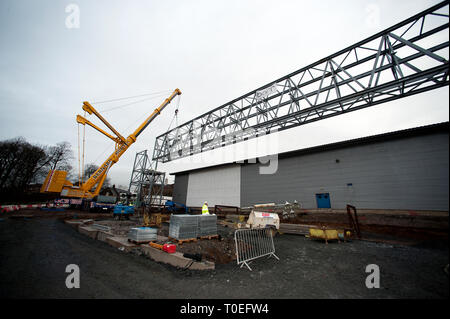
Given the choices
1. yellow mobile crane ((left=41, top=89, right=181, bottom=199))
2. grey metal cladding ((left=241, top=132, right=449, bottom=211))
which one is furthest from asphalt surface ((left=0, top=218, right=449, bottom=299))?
yellow mobile crane ((left=41, top=89, right=181, bottom=199))

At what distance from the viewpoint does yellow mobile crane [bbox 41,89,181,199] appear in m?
14.6

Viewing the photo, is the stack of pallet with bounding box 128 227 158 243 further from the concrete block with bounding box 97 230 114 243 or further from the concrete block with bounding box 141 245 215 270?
the concrete block with bounding box 97 230 114 243

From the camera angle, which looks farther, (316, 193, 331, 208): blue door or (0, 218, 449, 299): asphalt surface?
(316, 193, 331, 208): blue door

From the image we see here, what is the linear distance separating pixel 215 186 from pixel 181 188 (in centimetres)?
708

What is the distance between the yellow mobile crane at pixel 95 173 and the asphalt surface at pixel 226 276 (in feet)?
33.7

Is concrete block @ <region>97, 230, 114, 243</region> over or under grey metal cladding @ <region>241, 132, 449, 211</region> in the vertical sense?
under

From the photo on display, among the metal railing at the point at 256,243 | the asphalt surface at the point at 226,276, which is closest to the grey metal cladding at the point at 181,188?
the asphalt surface at the point at 226,276

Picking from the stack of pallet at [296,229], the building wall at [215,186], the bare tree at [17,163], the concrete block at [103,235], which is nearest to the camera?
the concrete block at [103,235]

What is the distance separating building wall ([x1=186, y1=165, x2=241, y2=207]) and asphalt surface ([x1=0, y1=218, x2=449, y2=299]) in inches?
558

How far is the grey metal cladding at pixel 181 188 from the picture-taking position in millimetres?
25953

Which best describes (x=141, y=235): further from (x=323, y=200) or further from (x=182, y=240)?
(x=323, y=200)

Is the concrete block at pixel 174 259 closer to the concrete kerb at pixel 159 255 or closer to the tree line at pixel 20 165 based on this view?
the concrete kerb at pixel 159 255

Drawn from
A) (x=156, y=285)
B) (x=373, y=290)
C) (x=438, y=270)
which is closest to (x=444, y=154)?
(x=438, y=270)
